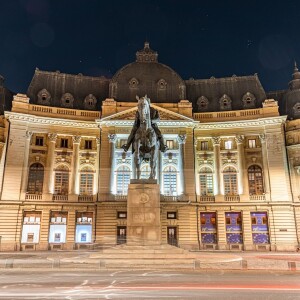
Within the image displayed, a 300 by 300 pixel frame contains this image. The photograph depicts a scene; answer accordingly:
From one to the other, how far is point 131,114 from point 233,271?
34.1 m

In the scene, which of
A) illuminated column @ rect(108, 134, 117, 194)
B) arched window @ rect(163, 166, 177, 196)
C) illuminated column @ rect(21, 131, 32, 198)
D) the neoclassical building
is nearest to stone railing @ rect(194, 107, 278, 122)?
the neoclassical building

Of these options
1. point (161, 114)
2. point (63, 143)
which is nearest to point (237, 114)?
point (161, 114)

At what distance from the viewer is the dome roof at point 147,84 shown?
53.3 m

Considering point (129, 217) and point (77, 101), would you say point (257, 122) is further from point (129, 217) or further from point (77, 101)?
point (129, 217)

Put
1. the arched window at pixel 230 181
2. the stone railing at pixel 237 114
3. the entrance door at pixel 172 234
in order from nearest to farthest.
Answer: the entrance door at pixel 172 234
the arched window at pixel 230 181
the stone railing at pixel 237 114

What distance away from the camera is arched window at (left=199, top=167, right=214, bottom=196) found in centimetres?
4925

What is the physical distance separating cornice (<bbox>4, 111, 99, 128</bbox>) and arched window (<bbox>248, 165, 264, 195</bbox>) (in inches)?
915

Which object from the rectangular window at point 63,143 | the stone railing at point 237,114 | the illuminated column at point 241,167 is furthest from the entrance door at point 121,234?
the stone railing at point 237,114

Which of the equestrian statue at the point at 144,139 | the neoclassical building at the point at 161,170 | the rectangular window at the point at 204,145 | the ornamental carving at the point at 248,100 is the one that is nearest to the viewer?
the equestrian statue at the point at 144,139

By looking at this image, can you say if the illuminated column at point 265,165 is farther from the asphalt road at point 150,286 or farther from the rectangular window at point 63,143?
the asphalt road at point 150,286

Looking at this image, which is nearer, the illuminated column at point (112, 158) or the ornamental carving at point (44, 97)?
the illuminated column at point (112, 158)

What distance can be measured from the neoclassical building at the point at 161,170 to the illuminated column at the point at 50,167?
14 centimetres

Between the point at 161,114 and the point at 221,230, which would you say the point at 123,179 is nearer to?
the point at 161,114

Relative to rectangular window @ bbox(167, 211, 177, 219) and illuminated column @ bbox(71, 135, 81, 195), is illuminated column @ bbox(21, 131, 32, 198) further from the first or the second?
rectangular window @ bbox(167, 211, 177, 219)
